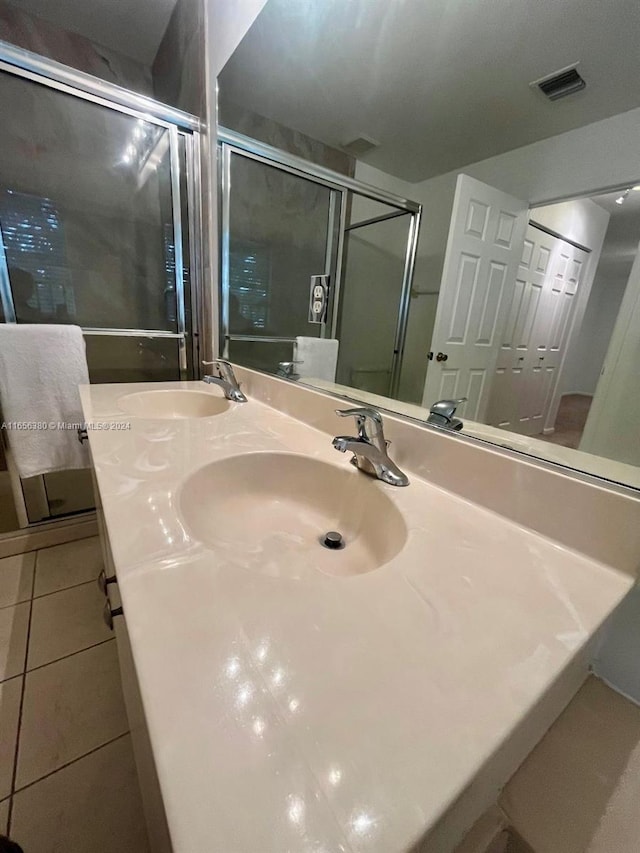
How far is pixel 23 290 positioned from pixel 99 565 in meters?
1.24

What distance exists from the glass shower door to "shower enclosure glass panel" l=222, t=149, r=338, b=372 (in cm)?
34

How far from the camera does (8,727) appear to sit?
85cm

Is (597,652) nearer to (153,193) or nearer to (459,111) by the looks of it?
(459,111)

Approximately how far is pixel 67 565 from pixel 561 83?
2.07 meters

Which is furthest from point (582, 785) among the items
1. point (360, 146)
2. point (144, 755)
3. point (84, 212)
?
point (84, 212)

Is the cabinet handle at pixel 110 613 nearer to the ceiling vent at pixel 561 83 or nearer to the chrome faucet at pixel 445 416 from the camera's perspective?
the chrome faucet at pixel 445 416

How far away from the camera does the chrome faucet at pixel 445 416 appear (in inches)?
25.4

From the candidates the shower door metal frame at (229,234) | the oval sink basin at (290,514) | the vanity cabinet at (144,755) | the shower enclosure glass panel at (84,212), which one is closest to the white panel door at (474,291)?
the oval sink basin at (290,514)

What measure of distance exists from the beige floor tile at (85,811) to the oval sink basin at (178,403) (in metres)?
0.96

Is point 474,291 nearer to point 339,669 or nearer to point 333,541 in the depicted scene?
point 333,541

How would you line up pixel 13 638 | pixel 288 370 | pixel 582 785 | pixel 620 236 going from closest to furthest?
pixel 582 785, pixel 620 236, pixel 13 638, pixel 288 370

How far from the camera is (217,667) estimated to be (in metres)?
0.27

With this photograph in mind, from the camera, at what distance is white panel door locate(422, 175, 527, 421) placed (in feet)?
2.35

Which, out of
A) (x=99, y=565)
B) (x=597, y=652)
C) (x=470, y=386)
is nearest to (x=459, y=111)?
(x=470, y=386)
